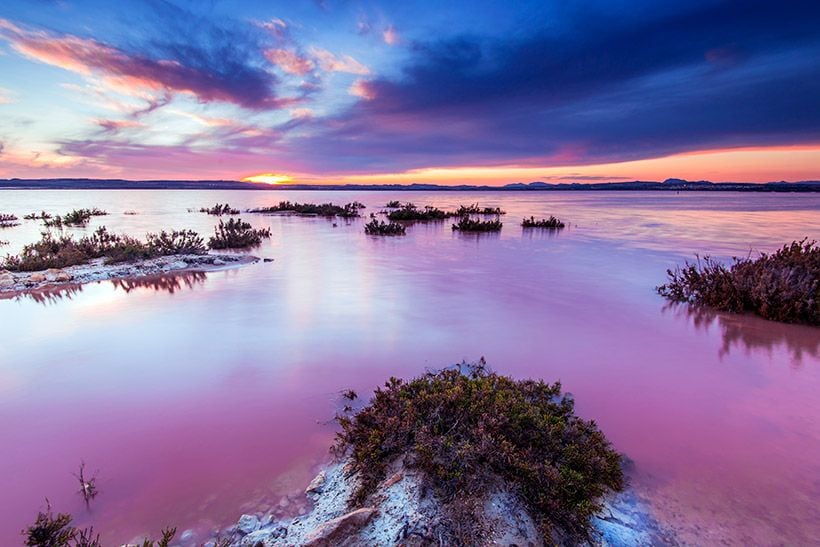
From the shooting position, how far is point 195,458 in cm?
389

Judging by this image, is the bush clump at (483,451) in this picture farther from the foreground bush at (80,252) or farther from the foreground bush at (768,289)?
the foreground bush at (80,252)

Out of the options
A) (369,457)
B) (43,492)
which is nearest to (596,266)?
Answer: (369,457)

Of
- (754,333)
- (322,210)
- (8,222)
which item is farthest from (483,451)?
(8,222)

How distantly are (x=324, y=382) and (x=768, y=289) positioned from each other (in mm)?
8741

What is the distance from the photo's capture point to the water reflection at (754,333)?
6.37 m

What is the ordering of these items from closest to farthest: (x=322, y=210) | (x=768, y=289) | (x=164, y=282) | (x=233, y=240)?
(x=768, y=289) < (x=164, y=282) < (x=233, y=240) < (x=322, y=210)

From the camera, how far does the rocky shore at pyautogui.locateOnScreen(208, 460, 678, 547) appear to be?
8.48ft

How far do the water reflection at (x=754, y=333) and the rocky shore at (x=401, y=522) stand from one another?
4.48 m

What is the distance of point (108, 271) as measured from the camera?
37.9 feet

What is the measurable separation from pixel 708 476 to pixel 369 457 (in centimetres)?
307

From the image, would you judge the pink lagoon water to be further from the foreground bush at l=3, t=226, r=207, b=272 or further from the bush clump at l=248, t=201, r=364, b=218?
the bush clump at l=248, t=201, r=364, b=218

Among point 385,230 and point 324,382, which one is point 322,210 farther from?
point 324,382

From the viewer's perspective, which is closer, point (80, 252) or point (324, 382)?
point (324, 382)

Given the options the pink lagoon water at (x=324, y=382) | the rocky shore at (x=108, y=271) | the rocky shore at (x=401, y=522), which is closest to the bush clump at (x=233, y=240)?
the rocky shore at (x=108, y=271)
